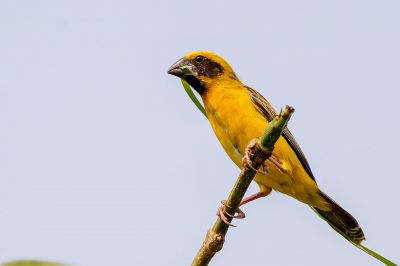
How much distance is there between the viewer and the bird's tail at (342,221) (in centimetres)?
525

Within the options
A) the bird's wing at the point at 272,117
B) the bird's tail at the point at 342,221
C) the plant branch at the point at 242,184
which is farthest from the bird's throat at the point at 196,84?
the plant branch at the point at 242,184

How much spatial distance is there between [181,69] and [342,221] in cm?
215

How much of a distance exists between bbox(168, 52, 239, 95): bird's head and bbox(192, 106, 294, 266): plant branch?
308 cm

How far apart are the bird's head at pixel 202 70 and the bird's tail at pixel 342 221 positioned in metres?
1.54

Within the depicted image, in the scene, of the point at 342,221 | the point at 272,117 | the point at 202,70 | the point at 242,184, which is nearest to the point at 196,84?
the point at 202,70

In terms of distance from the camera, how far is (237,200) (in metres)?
2.63

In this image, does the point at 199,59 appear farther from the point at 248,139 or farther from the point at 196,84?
the point at 248,139

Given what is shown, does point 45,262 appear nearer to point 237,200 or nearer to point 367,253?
point 237,200

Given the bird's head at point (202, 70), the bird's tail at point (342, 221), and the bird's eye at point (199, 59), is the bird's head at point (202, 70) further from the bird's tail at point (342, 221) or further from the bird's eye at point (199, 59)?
the bird's tail at point (342, 221)

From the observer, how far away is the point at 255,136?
4.96 metres

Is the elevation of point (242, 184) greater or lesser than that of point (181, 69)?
greater

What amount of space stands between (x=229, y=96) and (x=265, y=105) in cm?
35

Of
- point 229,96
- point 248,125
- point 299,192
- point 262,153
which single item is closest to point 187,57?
point 229,96

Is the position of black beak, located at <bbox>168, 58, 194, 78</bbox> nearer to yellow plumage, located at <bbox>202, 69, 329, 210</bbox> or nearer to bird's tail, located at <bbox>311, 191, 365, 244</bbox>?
yellow plumage, located at <bbox>202, 69, 329, 210</bbox>
